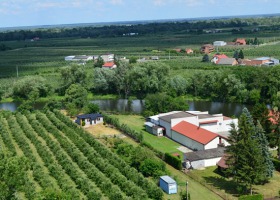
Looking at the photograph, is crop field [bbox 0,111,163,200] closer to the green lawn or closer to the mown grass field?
the mown grass field

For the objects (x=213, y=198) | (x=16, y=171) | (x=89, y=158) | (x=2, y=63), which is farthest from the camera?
(x=2, y=63)

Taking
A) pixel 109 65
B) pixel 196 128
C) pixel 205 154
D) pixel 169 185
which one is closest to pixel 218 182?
pixel 205 154

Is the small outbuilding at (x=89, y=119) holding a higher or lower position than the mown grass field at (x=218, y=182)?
higher

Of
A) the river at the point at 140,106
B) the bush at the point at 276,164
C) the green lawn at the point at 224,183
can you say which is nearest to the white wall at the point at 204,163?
the green lawn at the point at 224,183

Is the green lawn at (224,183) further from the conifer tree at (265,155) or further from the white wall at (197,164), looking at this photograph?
the conifer tree at (265,155)

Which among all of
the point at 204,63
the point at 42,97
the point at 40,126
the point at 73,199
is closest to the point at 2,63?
the point at 42,97

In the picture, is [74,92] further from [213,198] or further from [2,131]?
[213,198]

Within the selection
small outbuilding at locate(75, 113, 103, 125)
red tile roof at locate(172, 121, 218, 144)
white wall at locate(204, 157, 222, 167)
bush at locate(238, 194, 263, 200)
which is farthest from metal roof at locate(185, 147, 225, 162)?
small outbuilding at locate(75, 113, 103, 125)
